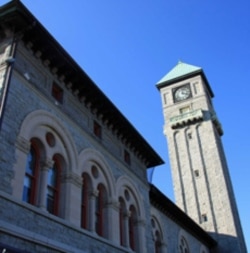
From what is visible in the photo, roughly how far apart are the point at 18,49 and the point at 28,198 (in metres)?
4.51

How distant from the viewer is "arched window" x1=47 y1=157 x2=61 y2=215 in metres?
10.7

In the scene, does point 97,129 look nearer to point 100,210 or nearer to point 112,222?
point 100,210

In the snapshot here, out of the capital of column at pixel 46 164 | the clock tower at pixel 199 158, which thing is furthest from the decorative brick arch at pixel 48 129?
the clock tower at pixel 199 158

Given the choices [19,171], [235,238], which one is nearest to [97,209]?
[19,171]

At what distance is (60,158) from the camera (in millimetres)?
11547

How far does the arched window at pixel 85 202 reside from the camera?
473 inches

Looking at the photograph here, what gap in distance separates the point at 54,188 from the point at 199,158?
2747 cm

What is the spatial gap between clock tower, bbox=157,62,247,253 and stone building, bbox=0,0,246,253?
14687mm

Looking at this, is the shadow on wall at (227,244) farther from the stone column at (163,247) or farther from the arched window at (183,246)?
the stone column at (163,247)

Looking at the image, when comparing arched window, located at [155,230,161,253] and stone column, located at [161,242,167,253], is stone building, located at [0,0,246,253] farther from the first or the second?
arched window, located at [155,230,161,253]

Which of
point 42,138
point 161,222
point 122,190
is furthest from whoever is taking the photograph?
point 161,222

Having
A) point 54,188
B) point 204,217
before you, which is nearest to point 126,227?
point 54,188

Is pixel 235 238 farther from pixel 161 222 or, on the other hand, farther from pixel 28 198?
pixel 28 198

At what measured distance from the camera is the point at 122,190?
1481 centimetres
